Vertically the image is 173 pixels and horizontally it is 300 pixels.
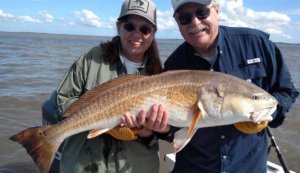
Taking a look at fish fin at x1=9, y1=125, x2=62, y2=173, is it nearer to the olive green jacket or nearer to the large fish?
the large fish

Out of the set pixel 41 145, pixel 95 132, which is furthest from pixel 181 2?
pixel 41 145

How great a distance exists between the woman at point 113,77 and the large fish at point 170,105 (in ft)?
0.76

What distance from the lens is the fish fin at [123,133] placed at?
3.66m

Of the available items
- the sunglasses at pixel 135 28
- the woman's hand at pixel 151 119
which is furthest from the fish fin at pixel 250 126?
the sunglasses at pixel 135 28

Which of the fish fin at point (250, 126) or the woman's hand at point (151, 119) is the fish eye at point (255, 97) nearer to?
the fish fin at point (250, 126)

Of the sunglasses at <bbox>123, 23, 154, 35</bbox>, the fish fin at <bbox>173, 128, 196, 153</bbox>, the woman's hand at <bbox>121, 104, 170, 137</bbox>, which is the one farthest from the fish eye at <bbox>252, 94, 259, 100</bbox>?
the sunglasses at <bbox>123, 23, 154, 35</bbox>

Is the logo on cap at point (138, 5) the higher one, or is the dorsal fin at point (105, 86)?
the logo on cap at point (138, 5)

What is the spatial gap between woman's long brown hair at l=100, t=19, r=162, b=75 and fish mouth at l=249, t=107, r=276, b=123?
1.24 m

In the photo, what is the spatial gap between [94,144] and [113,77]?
713 mm

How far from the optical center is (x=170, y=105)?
3.56 meters

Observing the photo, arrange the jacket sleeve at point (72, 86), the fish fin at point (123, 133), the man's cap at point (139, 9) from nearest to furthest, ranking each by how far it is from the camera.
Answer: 1. the fish fin at point (123, 133)
2. the jacket sleeve at point (72, 86)
3. the man's cap at point (139, 9)

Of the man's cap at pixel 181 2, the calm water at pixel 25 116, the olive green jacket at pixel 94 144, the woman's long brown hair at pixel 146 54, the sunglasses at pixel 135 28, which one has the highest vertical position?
the man's cap at pixel 181 2

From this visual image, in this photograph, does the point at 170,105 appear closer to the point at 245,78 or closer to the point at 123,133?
the point at 123,133

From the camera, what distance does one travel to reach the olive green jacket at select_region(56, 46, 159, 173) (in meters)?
3.92
